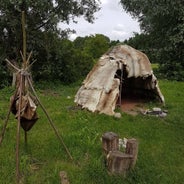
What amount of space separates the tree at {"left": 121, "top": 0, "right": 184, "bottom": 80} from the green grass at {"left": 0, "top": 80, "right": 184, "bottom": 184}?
8.12 m

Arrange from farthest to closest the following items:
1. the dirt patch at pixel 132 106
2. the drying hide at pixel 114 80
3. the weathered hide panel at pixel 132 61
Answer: the weathered hide panel at pixel 132 61, the dirt patch at pixel 132 106, the drying hide at pixel 114 80

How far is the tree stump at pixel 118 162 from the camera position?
19.8 ft

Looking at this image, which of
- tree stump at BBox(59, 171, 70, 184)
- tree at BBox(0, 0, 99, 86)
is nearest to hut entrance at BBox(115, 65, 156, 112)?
tree at BBox(0, 0, 99, 86)

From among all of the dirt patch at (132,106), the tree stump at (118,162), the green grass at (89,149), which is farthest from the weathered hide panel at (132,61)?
the tree stump at (118,162)

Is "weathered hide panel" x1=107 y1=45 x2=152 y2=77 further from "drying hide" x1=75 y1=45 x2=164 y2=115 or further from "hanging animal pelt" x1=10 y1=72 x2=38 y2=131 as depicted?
"hanging animal pelt" x1=10 y1=72 x2=38 y2=131

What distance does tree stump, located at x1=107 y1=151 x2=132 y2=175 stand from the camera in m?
6.04

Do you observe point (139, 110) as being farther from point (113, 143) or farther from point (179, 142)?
point (113, 143)

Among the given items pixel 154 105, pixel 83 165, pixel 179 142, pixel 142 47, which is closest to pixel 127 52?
pixel 154 105

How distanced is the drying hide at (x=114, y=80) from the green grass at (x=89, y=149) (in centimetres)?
45

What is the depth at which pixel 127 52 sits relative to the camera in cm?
1217

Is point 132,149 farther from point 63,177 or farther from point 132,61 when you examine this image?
point 132,61

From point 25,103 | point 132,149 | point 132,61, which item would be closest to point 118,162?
point 132,149

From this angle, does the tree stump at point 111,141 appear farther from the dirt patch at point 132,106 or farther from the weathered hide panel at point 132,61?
the weathered hide panel at point 132,61

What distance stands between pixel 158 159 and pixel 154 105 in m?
4.97
